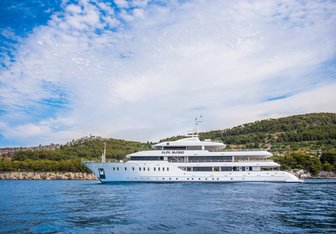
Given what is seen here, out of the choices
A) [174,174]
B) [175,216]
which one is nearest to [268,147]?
[174,174]

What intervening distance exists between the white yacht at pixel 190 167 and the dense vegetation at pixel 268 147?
113 feet

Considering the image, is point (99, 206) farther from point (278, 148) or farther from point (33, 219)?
point (278, 148)

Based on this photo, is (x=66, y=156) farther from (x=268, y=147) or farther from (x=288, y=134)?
(x=288, y=134)

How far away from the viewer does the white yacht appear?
140ft

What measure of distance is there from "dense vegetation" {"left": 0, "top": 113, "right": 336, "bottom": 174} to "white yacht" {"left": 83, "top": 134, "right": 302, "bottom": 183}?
34.3 metres

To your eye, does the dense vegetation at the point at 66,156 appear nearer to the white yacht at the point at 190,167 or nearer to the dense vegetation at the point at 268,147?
the dense vegetation at the point at 268,147

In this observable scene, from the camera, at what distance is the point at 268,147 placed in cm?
11169

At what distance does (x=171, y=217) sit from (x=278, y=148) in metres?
95.7

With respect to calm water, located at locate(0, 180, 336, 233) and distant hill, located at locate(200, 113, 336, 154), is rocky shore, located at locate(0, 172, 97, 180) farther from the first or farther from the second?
calm water, located at locate(0, 180, 336, 233)

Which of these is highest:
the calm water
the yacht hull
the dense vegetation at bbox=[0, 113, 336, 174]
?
the dense vegetation at bbox=[0, 113, 336, 174]

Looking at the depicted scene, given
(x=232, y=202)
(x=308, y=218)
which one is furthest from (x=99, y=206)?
(x=308, y=218)

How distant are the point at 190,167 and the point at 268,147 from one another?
75288 mm

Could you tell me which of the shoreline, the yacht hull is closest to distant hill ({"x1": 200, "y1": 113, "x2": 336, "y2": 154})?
the shoreline

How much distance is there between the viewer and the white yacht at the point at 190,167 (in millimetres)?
42562
